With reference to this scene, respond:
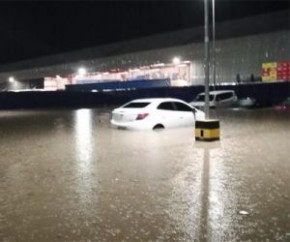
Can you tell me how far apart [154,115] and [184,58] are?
100ft

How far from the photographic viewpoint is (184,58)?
4838cm

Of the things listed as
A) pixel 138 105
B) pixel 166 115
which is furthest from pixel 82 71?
pixel 166 115

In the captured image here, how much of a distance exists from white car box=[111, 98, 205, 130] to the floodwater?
3828 millimetres

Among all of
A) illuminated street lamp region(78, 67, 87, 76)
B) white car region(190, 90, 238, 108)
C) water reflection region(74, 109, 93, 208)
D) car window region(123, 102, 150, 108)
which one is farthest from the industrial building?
water reflection region(74, 109, 93, 208)

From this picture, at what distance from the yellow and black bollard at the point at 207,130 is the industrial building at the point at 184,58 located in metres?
27.2

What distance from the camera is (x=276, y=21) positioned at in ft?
141

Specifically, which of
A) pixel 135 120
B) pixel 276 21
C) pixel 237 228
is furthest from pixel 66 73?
pixel 237 228

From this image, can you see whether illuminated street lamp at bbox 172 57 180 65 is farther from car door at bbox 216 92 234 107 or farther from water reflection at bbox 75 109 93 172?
water reflection at bbox 75 109 93 172

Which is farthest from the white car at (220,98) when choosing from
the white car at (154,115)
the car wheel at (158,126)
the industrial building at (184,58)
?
the car wheel at (158,126)

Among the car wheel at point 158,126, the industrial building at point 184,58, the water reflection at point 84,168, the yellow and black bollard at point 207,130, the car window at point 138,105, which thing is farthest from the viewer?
the industrial building at point 184,58

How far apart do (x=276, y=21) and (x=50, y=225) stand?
1593 inches

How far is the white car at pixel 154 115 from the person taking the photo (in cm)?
1848

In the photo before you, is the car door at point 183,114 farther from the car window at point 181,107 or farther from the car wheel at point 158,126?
the car wheel at point 158,126

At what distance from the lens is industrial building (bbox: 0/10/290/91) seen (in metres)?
41.5
